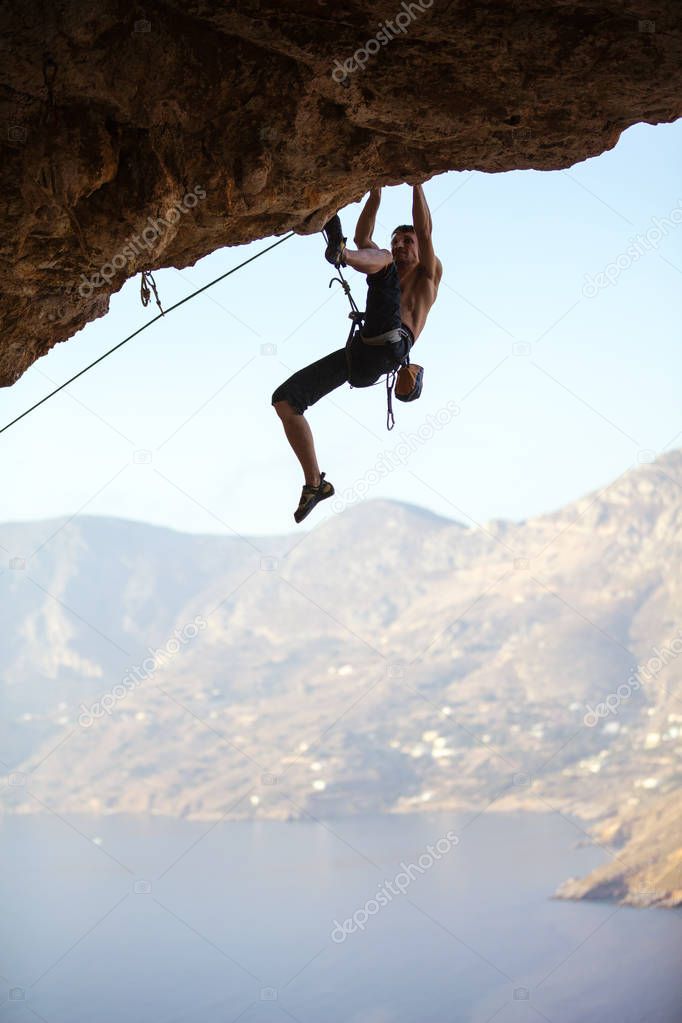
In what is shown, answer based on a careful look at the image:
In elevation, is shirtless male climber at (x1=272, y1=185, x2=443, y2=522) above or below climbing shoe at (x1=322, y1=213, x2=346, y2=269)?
below

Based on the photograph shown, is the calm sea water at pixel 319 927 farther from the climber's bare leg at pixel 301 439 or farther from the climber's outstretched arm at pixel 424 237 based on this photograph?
the climber's outstretched arm at pixel 424 237

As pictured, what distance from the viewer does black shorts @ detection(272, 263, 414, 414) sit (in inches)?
177

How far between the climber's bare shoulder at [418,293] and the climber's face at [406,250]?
30 mm

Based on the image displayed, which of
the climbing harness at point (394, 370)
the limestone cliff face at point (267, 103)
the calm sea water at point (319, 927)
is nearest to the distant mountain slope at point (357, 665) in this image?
the calm sea water at point (319, 927)

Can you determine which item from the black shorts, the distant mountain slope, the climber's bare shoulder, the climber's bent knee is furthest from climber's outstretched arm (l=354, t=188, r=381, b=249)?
the distant mountain slope

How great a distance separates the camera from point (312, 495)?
4508 millimetres

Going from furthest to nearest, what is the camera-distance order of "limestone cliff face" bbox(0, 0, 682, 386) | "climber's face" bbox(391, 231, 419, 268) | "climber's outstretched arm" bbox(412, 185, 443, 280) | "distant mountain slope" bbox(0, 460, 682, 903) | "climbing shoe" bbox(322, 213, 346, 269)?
"distant mountain slope" bbox(0, 460, 682, 903) → "climber's face" bbox(391, 231, 419, 268) → "climber's outstretched arm" bbox(412, 185, 443, 280) → "climbing shoe" bbox(322, 213, 346, 269) → "limestone cliff face" bbox(0, 0, 682, 386)

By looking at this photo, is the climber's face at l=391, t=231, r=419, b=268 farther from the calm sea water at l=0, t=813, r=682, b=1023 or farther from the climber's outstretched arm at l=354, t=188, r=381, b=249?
the calm sea water at l=0, t=813, r=682, b=1023

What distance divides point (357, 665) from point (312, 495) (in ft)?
66.5

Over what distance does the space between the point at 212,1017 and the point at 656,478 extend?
14.6m

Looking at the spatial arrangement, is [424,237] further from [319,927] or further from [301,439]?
[319,927]

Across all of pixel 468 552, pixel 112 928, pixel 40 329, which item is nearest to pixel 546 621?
pixel 468 552

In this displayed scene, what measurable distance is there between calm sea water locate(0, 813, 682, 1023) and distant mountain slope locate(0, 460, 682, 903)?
851 mm

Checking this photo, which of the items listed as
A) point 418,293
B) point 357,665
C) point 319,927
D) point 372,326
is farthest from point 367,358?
point 357,665
